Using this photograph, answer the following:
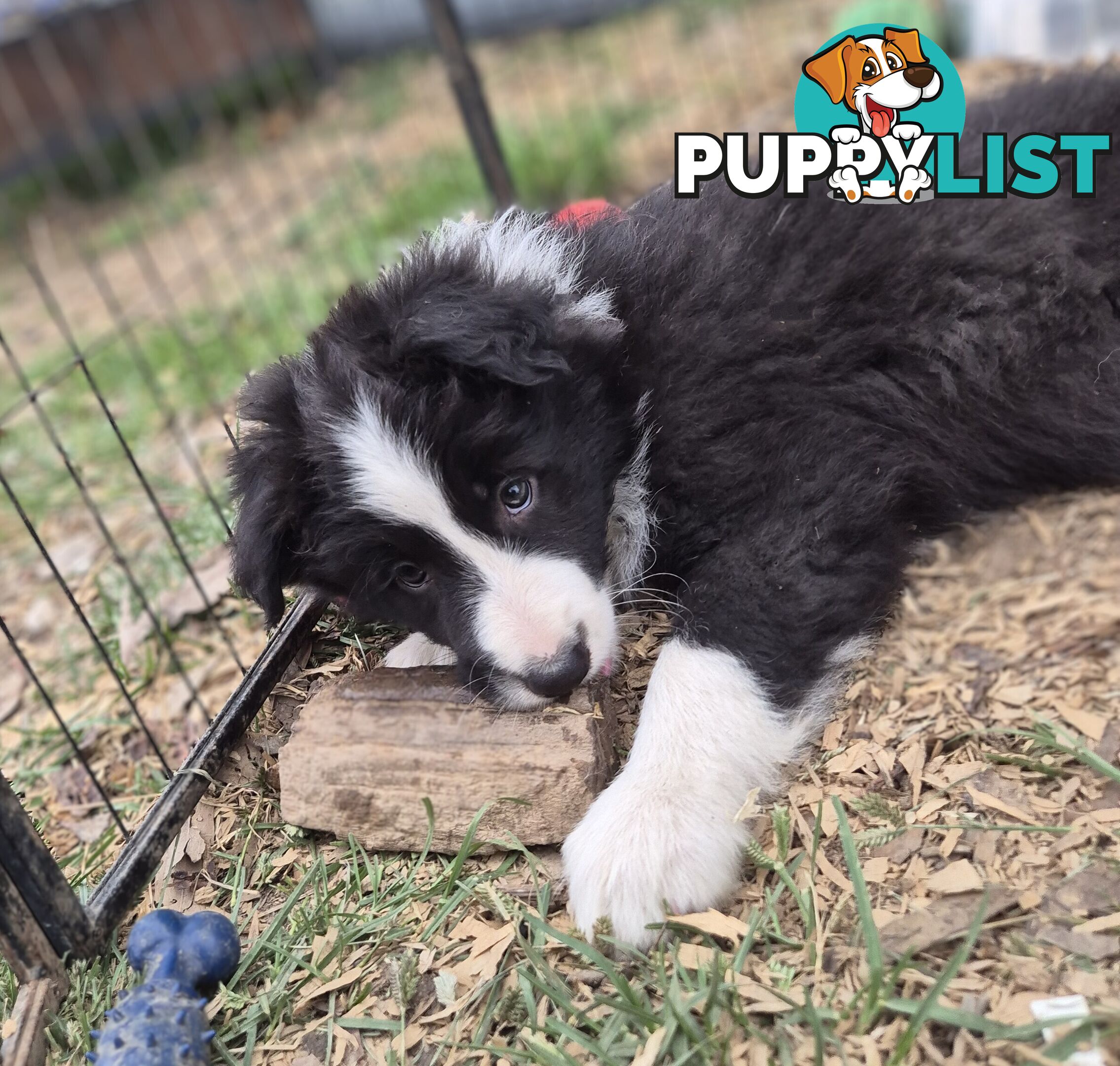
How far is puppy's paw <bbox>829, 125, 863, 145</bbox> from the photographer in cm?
363

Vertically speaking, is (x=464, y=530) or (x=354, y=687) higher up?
(x=464, y=530)

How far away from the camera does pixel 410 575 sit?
109 inches

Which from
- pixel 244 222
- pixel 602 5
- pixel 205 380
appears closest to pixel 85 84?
pixel 244 222

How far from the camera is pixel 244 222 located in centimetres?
873

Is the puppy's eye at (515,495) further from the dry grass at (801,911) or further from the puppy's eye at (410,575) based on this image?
the dry grass at (801,911)

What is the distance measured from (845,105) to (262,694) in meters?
2.81

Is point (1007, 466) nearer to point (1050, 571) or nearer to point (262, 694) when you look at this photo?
point (1050, 571)

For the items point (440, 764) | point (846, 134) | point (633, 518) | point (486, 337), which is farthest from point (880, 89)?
point (440, 764)

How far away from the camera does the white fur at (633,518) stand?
301 cm

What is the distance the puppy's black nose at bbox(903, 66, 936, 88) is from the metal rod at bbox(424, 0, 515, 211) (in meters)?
2.48

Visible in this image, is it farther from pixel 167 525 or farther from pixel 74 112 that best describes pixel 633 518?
pixel 74 112

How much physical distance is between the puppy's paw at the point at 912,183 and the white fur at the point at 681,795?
1.55m

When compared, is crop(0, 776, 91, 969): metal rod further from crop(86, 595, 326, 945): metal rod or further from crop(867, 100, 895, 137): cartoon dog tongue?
crop(867, 100, 895, 137): cartoon dog tongue

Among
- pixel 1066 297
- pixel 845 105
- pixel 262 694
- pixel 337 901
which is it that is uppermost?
pixel 845 105
